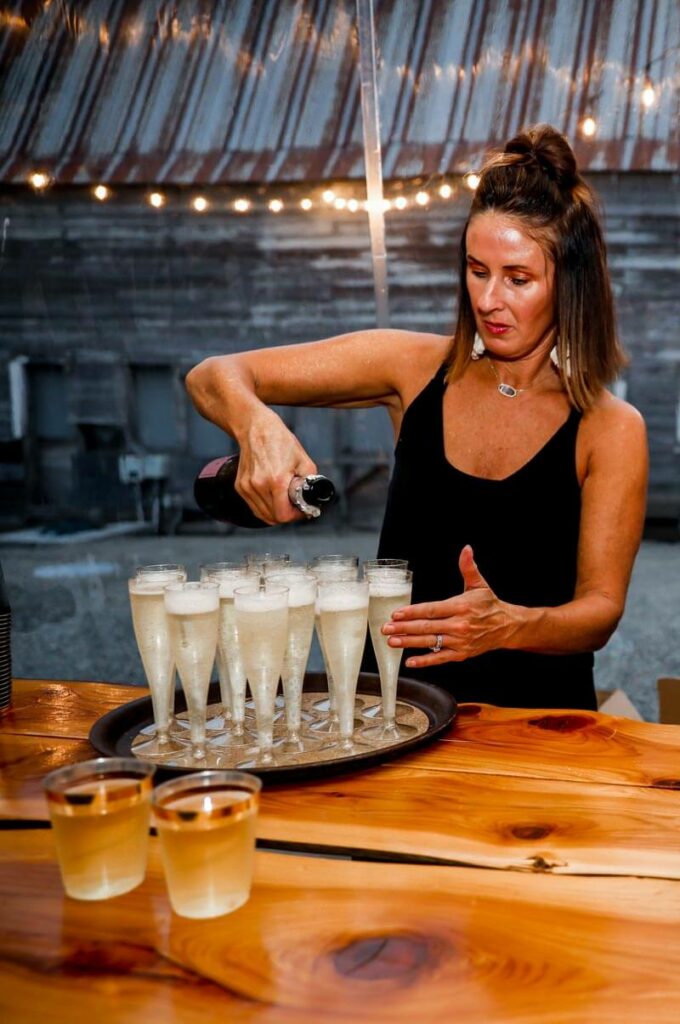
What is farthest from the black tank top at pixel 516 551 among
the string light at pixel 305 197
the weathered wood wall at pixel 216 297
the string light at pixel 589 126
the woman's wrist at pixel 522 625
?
the weathered wood wall at pixel 216 297

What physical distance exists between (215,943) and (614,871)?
0.42 metres

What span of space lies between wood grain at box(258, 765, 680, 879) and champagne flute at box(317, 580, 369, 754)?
10 cm

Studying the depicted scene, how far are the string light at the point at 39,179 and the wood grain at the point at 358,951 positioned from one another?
11.7 feet

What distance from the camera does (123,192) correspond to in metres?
4.05

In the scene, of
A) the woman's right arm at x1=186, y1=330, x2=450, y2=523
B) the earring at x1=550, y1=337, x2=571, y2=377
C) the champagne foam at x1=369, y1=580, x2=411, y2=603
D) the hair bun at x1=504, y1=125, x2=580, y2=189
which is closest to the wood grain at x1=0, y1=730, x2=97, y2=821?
the champagne foam at x1=369, y1=580, x2=411, y2=603

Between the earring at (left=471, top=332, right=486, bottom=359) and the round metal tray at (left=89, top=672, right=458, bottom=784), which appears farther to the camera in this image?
the earring at (left=471, top=332, right=486, bottom=359)

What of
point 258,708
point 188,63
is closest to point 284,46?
point 188,63

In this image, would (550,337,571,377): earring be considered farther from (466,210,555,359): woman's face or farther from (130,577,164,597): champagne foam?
(130,577,164,597): champagne foam

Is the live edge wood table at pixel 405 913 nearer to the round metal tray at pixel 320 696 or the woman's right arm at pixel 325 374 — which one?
the round metal tray at pixel 320 696

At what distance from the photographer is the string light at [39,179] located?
3.96 m

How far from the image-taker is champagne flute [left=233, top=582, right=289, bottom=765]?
47.8 inches

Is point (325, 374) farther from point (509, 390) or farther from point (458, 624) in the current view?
point (458, 624)

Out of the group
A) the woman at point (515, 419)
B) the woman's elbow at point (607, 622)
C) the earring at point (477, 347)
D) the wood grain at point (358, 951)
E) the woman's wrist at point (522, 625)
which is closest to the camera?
the wood grain at point (358, 951)

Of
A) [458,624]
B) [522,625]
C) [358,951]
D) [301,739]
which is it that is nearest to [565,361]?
[522,625]
